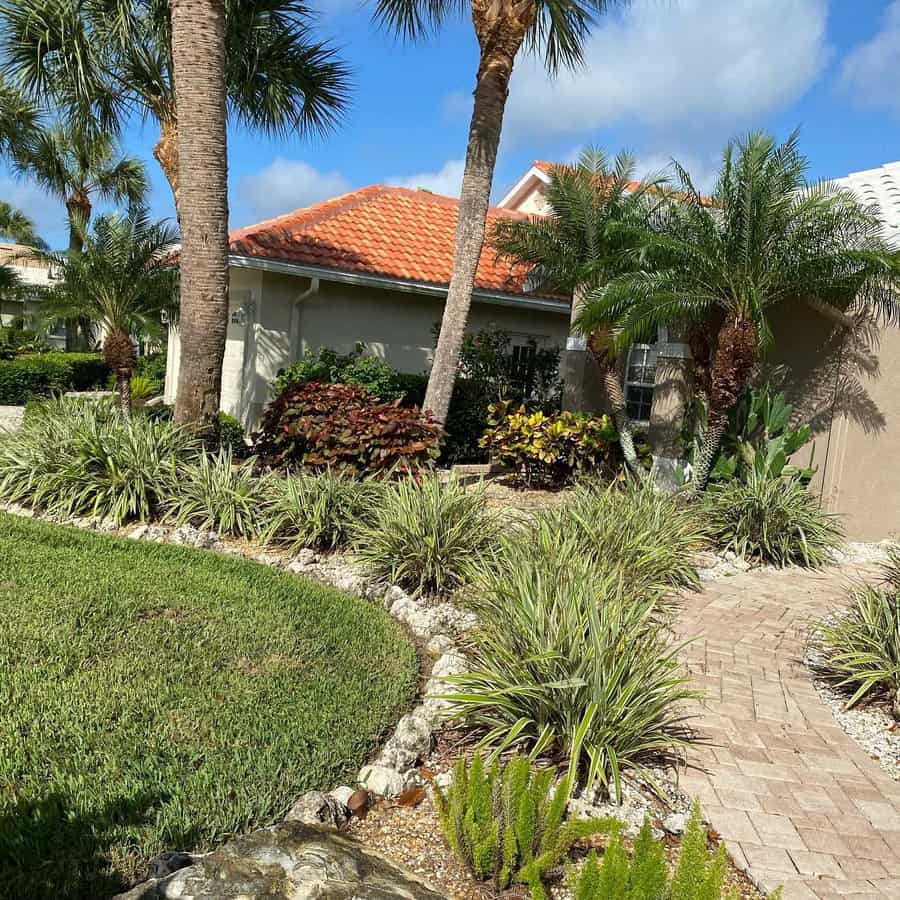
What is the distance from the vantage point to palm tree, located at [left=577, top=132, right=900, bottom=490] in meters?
8.36

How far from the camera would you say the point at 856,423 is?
9539mm

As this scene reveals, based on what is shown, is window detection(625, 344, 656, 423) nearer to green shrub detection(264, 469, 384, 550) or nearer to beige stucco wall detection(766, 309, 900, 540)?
beige stucco wall detection(766, 309, 900, 540)

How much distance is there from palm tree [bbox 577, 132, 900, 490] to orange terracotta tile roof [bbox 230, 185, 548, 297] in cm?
492

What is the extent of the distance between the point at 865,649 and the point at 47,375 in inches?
859

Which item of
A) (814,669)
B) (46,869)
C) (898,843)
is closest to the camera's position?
(46,869)

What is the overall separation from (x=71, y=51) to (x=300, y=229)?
4360 mm

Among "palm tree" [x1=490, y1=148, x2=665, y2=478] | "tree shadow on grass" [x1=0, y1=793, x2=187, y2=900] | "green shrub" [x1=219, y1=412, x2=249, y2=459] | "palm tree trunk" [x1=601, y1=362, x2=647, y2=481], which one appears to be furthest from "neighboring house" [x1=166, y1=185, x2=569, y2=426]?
"tree shadow on grass" [x1=0, y1=793, x2=187, y2=900]

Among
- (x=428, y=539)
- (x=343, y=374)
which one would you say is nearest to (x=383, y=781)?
(x=428, y=539)

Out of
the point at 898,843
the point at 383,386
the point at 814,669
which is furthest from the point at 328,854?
the point at 383,386

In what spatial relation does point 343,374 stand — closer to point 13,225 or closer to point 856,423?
point 856,423

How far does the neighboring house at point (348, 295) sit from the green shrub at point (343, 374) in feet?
3.41

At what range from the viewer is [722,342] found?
28.5 ft

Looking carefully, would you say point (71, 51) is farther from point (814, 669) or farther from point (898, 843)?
point (898, 843)

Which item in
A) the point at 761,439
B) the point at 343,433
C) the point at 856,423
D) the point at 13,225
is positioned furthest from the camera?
the point at 13,225
